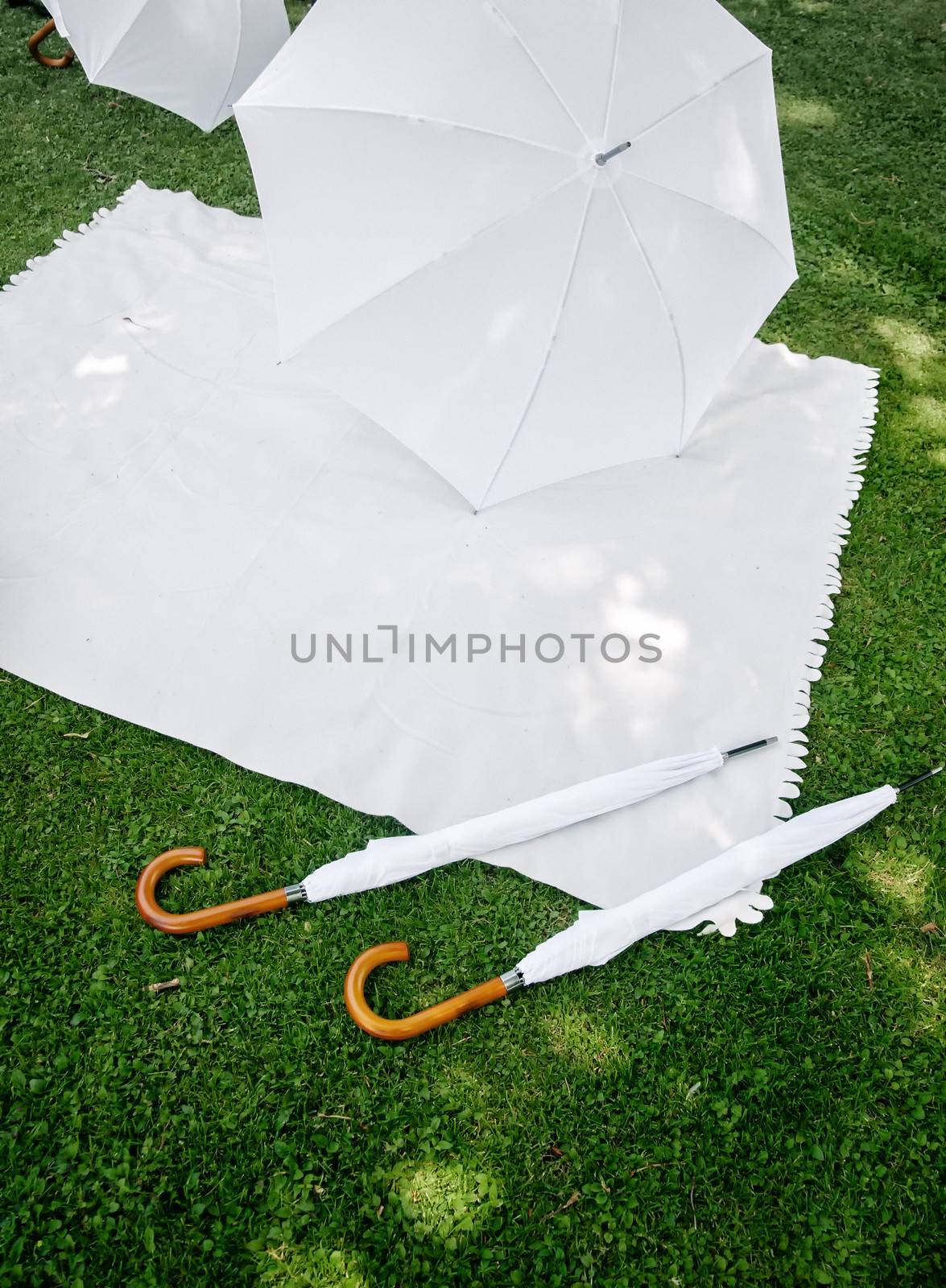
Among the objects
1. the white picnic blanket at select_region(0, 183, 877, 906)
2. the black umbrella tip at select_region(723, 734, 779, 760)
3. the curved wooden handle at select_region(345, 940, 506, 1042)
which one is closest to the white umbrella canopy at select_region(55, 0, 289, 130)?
the white picnic blanket at select_region(0, 183, 877, 906)

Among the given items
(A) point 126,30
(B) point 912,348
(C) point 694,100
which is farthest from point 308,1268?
(A) point 126,30

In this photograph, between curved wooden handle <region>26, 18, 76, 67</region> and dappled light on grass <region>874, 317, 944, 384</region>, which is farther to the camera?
curved wooden handle <region>26, 18, 76, 67</region>

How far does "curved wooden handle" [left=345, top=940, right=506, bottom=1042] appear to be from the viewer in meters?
2.27

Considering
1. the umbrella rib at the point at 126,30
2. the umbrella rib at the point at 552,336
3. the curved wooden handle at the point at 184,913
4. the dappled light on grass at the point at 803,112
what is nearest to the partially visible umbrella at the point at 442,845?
the curved wooden handle at the point at 184,913

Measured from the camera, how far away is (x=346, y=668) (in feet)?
9.78

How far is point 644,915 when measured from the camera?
2.48 metres

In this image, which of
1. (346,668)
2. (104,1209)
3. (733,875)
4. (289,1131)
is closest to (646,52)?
(346,668)

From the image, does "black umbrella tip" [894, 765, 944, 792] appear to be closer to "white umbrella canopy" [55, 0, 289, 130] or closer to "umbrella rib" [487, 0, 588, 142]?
"umbrella rib" [487, 0, 588, 142]

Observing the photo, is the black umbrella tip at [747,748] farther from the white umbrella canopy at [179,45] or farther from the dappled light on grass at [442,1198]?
the white umbrella canopy at [179,45]

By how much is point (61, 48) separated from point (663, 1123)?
251 inches

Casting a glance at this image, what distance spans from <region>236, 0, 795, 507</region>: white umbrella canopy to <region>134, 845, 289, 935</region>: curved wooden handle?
1.46 m

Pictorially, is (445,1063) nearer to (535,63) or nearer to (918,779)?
(918,779)

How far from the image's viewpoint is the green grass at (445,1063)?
211 centimetres

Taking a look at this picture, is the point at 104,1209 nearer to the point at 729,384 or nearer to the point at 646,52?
the point at 646,52
